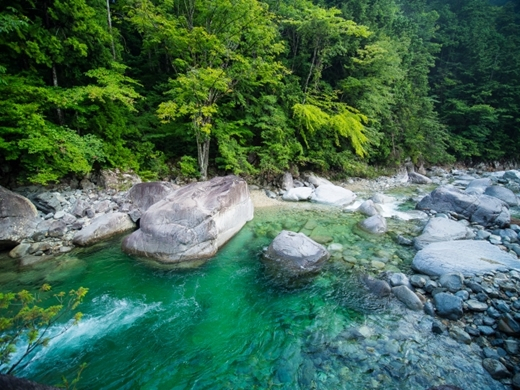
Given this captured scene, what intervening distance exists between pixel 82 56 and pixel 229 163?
7058 mm

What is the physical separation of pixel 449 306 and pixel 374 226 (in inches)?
157

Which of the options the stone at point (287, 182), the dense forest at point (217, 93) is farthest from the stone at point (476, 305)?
the dense forest at point (217, 93)

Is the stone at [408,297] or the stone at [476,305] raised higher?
the stone at [476,305]

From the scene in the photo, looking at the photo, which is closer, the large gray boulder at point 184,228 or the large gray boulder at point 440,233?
the large gray boulder at point 184,228

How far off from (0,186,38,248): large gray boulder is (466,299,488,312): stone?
430 inches

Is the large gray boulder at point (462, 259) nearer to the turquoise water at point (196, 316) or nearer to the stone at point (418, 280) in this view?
the stone at point (418, 280)

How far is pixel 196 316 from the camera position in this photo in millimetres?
4707

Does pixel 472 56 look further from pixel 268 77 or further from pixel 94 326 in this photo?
pixel 94 326

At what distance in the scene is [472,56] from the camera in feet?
86.4

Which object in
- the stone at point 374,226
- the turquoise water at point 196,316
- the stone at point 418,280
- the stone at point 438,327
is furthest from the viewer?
the stone at point 374,226

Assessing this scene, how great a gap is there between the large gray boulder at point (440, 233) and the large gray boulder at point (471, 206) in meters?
1.68

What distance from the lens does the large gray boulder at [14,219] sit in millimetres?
6461

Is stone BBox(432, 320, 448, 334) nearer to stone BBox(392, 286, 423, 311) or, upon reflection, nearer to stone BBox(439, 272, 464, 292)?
stone BBox(392, 286, 423, 311)

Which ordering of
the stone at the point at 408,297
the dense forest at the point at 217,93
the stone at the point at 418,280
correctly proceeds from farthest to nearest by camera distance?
the dense forest at the point at 217,93, the stone at the point at 418,280, the stone at the point at 408,297
